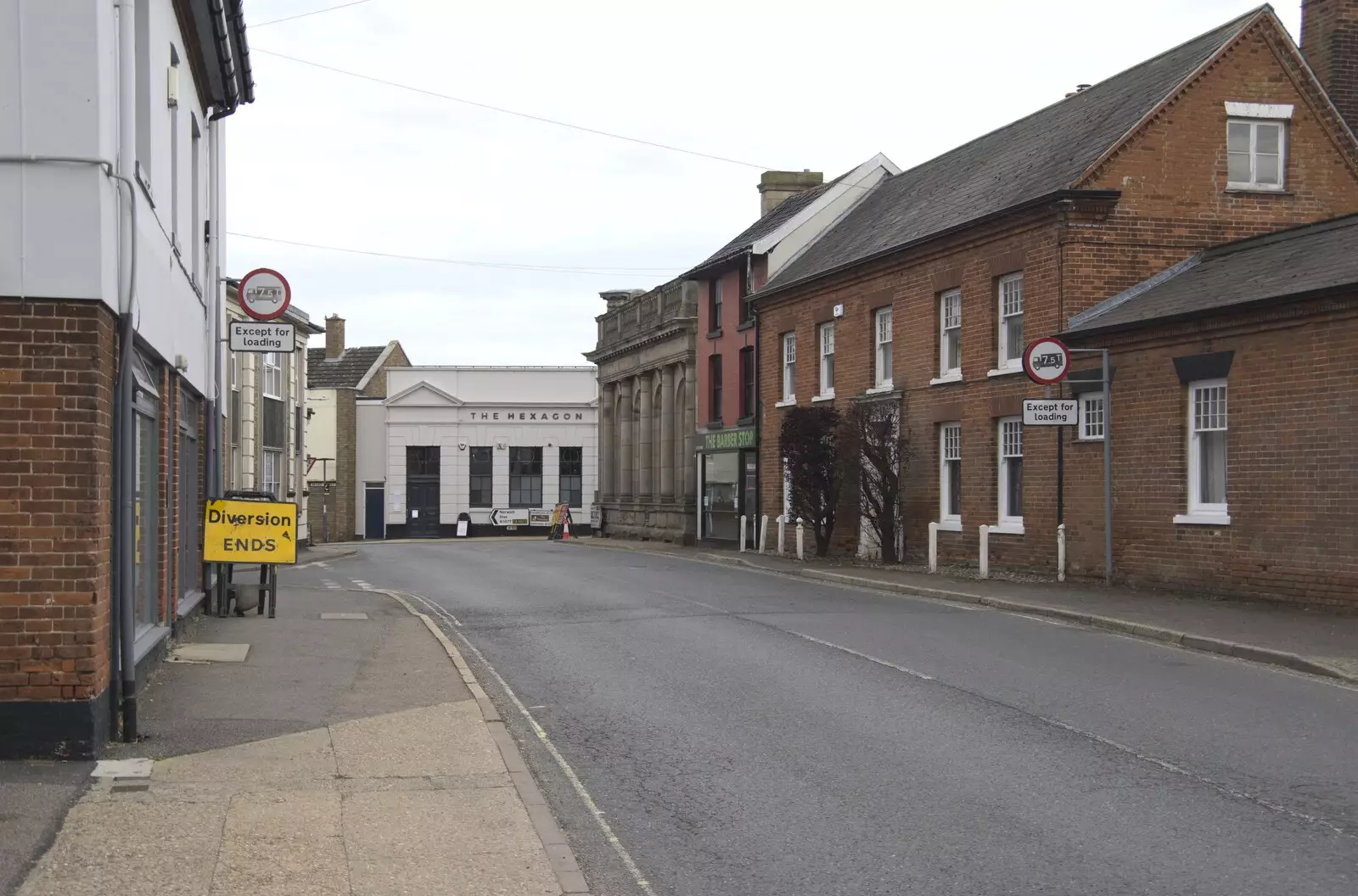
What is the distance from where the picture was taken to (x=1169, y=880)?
6.27 metres

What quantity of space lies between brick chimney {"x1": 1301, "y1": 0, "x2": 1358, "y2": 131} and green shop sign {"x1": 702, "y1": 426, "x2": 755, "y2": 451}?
54.9 ft

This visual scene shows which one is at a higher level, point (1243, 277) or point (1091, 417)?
point (1243, 277)

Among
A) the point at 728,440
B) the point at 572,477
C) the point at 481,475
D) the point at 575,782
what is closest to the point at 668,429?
the point at 728,440

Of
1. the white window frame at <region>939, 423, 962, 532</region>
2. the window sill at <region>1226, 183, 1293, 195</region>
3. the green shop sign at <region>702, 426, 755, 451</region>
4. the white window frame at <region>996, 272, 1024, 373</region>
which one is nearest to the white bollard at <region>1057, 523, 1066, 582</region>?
the white window frame at <region>996, 272, 1024, 373</region>

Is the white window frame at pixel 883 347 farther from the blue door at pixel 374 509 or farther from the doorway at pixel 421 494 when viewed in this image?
the blue door at pixel 374 509

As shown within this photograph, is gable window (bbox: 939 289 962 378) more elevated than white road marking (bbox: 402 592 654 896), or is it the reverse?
gable window (bbox: 939 289 962 378)

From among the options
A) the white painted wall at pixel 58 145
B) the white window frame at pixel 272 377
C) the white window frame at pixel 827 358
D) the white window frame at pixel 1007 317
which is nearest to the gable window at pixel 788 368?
the white window frame at pixel 827 358

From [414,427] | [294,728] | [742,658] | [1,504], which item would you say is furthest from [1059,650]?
[414,427]

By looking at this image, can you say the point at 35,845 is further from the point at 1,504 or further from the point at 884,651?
the point at 884,651

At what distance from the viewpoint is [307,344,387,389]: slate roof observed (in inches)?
2576

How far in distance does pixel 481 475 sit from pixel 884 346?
37.1 meters

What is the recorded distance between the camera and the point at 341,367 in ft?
218

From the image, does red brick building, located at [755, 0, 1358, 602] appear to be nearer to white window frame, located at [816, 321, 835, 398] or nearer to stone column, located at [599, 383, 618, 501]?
white window frame, located at [816, 321, 835, 398]

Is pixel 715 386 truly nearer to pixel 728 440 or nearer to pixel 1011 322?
pixel 728 440
